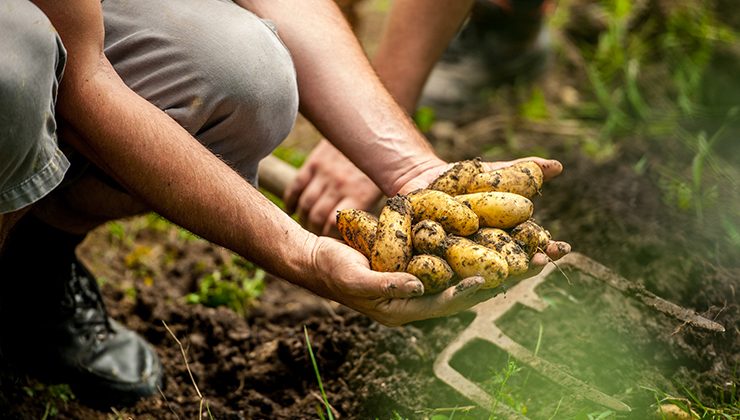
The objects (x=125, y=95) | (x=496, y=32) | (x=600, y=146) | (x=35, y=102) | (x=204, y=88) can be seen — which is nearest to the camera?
(x=35, y=102)

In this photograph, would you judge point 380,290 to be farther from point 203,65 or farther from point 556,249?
point 203,65

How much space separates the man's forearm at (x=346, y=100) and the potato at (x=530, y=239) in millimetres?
358

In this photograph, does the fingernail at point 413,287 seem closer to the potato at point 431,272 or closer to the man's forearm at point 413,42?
the potato at point 431,272

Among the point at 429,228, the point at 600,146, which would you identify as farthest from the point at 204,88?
the point at 600,146

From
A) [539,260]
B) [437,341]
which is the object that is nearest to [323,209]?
[437,341]

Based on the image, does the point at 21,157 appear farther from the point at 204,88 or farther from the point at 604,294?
the point at 604,294

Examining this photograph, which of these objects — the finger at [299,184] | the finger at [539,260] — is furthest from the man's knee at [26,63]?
the finger at [299,184]

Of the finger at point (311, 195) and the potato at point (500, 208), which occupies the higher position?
the potato at point (500, 208)

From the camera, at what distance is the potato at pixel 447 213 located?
1524mm

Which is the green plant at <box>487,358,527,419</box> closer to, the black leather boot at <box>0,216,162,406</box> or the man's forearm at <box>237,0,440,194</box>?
the man's forearm at <box>237,0,440,194</box>

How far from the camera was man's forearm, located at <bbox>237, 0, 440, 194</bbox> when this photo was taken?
6.10 feet

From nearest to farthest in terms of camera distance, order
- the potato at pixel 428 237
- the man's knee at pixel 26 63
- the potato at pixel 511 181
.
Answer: the man's knee at pixel 26 63 → the potato at pixel 428 237 → the potato at pixel 511 181

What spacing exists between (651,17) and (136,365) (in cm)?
241

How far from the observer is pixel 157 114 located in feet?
4.90
